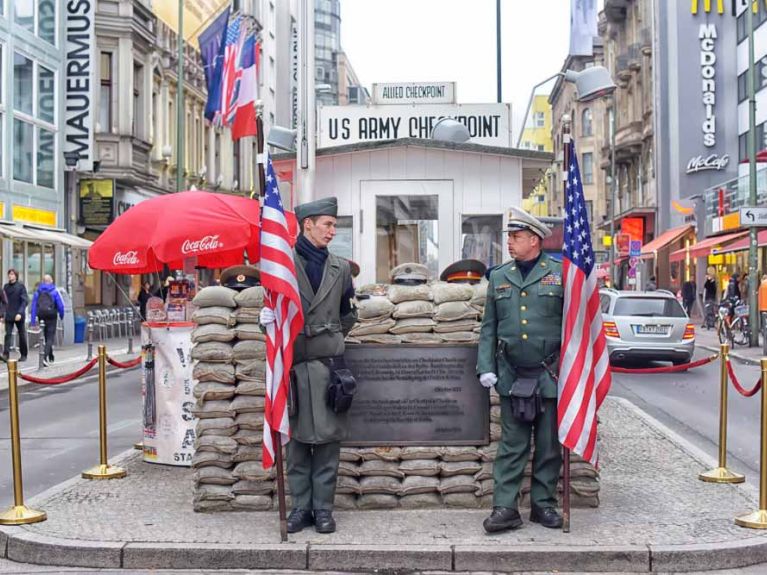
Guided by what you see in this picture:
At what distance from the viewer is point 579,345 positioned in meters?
6.88

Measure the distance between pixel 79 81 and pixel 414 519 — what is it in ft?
93.4

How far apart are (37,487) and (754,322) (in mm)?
20662

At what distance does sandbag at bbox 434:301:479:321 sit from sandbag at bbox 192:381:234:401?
153 cm

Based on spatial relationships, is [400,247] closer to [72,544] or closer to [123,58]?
[72,544]

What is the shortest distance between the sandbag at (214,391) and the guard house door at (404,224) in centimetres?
358

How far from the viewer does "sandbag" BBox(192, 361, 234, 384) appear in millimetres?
7543

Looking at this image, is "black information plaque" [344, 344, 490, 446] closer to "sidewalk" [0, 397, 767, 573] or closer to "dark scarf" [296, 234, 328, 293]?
"sidewalk" [0, 397, 767, 573]

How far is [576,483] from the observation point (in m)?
7.43

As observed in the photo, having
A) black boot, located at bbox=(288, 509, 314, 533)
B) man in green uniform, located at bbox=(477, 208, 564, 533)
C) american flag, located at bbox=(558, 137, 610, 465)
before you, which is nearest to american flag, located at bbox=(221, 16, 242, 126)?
man in green uniform, located at bbox=(477, 208, 564, 533)

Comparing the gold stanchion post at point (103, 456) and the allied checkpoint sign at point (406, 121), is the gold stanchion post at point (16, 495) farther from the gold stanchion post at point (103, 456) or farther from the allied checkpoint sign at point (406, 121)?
the allied checkpoint sign at point (406, 121)

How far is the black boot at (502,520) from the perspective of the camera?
668 centimetres

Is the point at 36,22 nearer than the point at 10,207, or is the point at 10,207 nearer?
the point at 10,207

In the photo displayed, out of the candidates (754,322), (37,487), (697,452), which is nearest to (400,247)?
(697,452)

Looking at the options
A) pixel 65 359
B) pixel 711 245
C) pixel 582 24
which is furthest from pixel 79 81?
pixel 711 245
